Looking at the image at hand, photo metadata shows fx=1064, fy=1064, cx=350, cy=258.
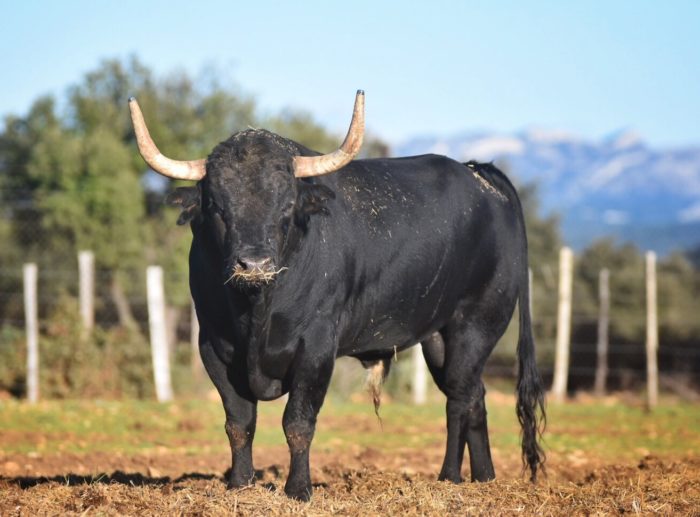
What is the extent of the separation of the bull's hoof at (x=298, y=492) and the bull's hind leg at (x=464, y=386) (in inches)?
69.8

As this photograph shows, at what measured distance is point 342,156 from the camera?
7.30 m

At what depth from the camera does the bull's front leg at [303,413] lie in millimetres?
7156

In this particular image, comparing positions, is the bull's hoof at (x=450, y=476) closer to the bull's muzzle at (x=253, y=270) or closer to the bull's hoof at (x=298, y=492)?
the bull's hoof at (x=298, y=492)

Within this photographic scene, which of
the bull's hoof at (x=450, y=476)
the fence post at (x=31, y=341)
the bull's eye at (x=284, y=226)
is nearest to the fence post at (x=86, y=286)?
the fence post at (x=31, y=341)

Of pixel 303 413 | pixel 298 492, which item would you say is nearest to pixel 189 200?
pixel 303 413

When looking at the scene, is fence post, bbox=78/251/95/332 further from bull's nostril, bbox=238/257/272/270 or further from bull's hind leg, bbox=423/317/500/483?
bull's nostril, bbox=238/257/272/270

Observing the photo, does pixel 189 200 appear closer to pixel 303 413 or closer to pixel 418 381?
pixel 303 413

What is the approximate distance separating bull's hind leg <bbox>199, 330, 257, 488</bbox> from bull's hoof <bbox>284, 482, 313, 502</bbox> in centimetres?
46

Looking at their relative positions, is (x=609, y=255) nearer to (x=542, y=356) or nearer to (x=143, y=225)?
(x=542, y=356)

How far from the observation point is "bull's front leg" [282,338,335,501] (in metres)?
7.16

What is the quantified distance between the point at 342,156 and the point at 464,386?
101 inches

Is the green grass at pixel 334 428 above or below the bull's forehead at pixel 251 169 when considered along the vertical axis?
below

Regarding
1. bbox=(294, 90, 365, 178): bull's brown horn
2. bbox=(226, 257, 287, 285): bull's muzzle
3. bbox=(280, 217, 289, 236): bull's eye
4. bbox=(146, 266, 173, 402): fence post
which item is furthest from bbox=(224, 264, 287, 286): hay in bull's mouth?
bbox=(146, 266, 173, 402): fence post

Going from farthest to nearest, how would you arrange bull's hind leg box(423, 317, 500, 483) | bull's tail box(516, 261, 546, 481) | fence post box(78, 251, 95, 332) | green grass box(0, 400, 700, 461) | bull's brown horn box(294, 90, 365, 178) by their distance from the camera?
1. fence post box(78, 251, 95, 332)
2. green grass box(0, 400, 700, 461)
3. bull's tail box(516, 261, 546, 481)
4. bull's hind leg box(423, 317, 500, 483)
5. bull's brown horn box(294, 90, 365, 178)
